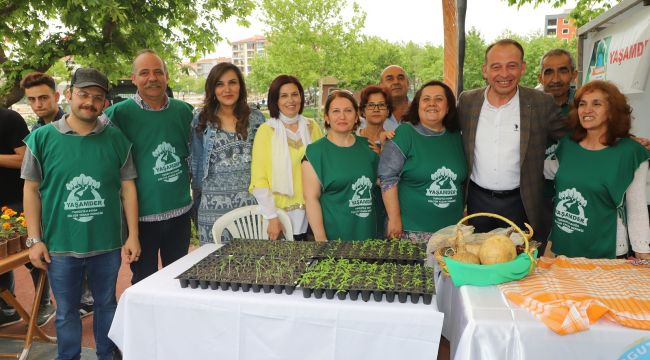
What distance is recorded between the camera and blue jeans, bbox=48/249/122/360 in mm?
2602

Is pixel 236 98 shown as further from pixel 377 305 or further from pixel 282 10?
pixel 282 10

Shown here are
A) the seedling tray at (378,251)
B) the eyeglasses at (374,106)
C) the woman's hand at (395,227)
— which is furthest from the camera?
the eyeglasses at (374,106)

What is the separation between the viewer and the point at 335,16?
2019 centimetres

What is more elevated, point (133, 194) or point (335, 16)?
point (335, 16)

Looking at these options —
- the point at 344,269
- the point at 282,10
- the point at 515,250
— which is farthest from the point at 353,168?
the point at 282,10

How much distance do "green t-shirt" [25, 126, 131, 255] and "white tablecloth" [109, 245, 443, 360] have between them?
2.21ft

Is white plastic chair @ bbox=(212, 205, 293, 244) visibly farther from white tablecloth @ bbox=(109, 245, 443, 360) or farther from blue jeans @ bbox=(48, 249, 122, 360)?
white tablecloth @ bbox=(109, 245, 443, 360)

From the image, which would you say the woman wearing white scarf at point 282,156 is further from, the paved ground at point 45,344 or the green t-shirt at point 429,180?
the paved ground at point 45,344

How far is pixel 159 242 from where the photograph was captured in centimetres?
305

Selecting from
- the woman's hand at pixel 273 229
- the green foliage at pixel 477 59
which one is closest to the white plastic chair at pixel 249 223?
the woman's hand at pixel 273 229

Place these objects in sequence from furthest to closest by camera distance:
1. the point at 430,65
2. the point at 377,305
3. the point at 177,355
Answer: the point at 430,65 → the point at 177,355 → the point at 377,305

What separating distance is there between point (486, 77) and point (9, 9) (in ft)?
18.7

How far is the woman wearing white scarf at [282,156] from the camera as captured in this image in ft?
9.82

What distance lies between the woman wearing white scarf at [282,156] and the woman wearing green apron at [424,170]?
584mm
